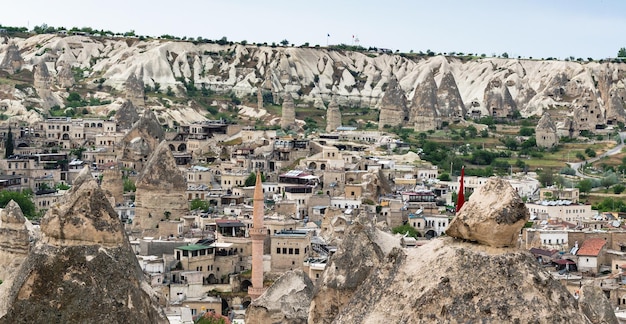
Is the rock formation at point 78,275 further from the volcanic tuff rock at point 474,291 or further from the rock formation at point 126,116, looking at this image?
the rock formation at point 126,116

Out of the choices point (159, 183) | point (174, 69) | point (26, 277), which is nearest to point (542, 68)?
point (174, 69)

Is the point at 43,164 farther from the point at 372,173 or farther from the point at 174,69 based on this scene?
the point at 174,69

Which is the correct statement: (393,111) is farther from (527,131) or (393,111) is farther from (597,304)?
(597,304)

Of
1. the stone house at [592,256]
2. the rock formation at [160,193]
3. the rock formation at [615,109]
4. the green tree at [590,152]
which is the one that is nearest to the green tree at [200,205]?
the rock formation at [160,193]

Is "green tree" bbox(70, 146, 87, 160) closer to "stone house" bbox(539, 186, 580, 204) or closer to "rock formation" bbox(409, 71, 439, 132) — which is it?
"stone house" bbox(539, 186, 580, 204)

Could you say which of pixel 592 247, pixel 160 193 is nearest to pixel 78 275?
pixel 592 247
